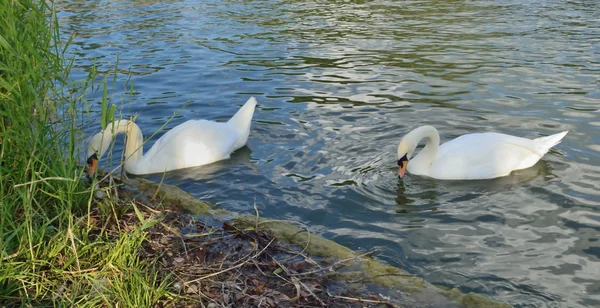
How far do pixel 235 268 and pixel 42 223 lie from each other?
119 cm

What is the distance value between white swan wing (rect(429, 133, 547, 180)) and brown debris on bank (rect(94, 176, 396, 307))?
281 centimetres

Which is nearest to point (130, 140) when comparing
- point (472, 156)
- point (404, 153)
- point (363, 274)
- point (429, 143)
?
point (404, 153)

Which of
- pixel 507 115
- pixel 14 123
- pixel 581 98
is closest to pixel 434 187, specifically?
pixel 507 115

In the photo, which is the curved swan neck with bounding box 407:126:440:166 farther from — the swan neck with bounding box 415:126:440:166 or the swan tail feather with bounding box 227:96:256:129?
the swan tail feather with bounding box 227:96:256:129

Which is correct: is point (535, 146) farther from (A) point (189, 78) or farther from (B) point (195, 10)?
(B) point (195, 10)

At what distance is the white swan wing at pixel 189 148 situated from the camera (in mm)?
7418

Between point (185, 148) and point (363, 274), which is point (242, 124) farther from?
point (363, 274)

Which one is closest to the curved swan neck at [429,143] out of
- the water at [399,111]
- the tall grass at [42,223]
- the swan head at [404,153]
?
the swan head at [404,153]

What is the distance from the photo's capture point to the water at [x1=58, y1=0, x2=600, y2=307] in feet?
17.5

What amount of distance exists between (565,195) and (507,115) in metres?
2.58

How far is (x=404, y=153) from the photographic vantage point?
6785 mm

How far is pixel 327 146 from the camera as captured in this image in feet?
25.5

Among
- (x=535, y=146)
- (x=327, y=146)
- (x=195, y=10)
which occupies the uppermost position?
(x=535, y=146)

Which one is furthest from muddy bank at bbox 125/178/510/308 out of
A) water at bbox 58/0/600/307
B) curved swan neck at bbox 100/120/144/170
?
curved swan neck at bbox 100/120/144/170
